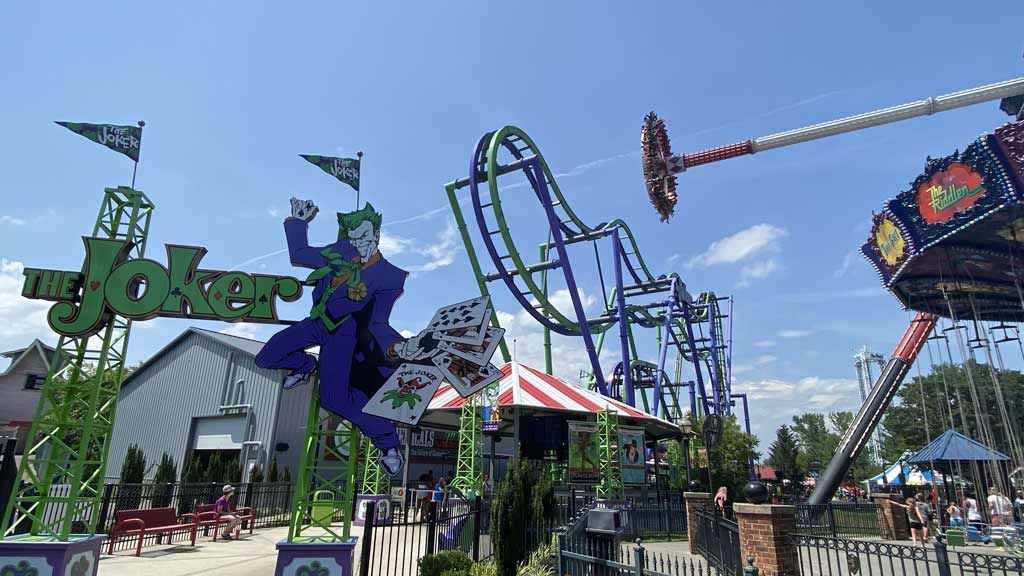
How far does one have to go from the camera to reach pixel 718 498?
15531 mm

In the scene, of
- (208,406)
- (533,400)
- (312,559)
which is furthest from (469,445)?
(208,406)

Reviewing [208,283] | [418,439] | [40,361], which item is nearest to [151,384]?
[40,361]

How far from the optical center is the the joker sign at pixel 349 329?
8.16m

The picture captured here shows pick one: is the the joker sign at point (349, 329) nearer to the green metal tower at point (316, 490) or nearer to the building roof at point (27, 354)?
the green metal tower at point (316, 490)

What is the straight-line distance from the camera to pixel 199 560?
36.8 ft

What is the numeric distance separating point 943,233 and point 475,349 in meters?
14.7

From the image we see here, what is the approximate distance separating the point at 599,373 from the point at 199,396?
19091mm

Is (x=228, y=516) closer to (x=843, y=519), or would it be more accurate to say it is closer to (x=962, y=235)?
(x=843, y=519)

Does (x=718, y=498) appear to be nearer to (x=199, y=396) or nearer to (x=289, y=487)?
(x=289, y=487)

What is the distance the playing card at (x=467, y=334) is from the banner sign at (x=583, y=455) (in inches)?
417

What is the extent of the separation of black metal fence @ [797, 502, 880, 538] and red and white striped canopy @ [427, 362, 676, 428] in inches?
243

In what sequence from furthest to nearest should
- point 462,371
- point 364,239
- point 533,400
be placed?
point 533,400
point 364,239
point 462,371

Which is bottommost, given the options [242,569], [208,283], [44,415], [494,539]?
[242,569]

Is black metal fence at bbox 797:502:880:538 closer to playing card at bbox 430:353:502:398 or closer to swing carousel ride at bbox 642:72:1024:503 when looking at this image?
swing carousel ride at bbox 642:72:1024:503
